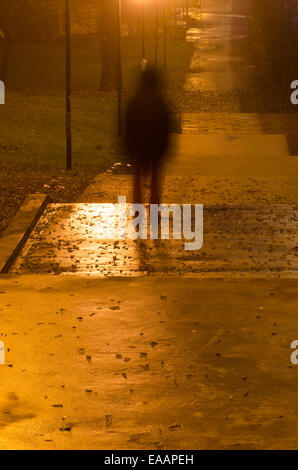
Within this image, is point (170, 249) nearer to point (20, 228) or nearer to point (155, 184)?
point (20, 228)

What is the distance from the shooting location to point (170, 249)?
36.6ft

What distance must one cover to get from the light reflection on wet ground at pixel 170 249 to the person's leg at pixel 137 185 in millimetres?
1352

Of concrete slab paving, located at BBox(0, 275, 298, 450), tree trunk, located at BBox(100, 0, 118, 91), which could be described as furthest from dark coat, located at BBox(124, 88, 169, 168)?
tree trunk, located at BBox(100, 0, 118, 91)

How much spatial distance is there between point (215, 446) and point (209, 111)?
21.7 meters

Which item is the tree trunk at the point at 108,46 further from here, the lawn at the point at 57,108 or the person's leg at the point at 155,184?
the person's leg at the point at 155,184

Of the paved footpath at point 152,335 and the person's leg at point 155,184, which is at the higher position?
the person's leg at point 155,184

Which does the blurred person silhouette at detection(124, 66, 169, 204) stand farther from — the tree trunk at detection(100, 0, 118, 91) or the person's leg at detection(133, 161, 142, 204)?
the tree trunk at detection(100, 0, 118, 91)

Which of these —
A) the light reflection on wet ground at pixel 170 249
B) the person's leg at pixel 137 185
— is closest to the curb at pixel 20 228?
the light reflection on wet ground at pixel 170 249

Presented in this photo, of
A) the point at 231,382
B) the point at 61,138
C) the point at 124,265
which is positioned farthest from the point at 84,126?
the point at 231,382

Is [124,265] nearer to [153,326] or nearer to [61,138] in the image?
[153,326]

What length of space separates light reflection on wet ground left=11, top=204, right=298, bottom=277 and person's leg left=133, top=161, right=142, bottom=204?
1.35 metres

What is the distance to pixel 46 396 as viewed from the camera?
21.9 feet

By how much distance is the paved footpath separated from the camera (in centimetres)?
615

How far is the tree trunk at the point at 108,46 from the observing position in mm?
32000
